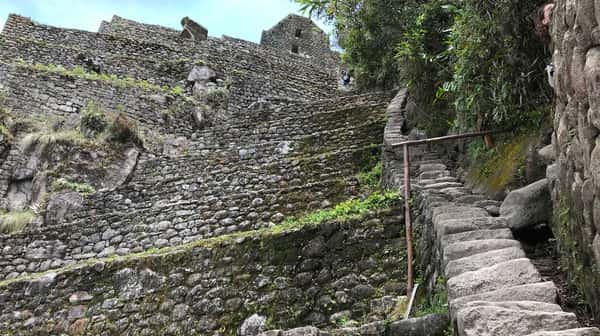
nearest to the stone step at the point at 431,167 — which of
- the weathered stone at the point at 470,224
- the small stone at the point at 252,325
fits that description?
the weathered stone at the point at 470,224

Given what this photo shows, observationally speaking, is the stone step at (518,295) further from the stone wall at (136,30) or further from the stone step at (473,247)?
the stone wall at (136,30)

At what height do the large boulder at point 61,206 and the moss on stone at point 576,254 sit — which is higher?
the moss on stone at point 576,254

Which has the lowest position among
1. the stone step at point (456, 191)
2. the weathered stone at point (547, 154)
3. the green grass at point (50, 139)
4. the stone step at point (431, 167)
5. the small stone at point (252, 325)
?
the small stone at point (252, 325)

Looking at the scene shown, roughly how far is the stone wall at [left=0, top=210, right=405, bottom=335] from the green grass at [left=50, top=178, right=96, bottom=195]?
253 centimetres

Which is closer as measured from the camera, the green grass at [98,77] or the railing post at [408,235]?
the railing post at [408,235]

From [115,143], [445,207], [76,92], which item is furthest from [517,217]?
[76,92]

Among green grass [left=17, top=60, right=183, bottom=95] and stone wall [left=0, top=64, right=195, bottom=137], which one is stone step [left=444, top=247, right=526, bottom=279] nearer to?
stone wall [left=0, top=64, right=195, bottom=137]

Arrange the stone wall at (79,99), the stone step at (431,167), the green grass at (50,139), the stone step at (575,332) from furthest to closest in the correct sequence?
the stone wall at (79,99)
the green grass at (50,139)
the stone step at (431,167)
the stone step at (575,332)

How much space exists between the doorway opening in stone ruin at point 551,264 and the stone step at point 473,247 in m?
0.20

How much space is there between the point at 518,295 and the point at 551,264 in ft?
2.47

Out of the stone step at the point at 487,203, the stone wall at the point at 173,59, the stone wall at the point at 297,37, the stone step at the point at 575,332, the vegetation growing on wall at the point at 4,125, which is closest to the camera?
the stone step at the point at 575,332

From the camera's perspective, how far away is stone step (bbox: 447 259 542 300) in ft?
7.85

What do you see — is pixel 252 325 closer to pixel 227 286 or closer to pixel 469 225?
pixel 227 286

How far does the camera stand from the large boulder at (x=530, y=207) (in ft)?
10.2
